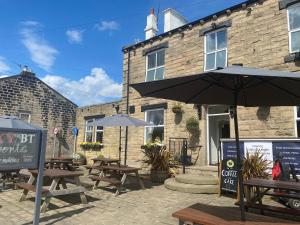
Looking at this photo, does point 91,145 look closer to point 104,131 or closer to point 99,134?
point 99,134

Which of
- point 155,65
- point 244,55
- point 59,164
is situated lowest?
point 59,164

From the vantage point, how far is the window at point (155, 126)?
510 inches

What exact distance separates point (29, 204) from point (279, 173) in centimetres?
563

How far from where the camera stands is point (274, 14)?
388 inches

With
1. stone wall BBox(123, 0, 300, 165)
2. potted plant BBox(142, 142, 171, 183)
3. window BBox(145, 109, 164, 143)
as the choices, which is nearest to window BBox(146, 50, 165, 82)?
stone wall BBox(123, 0, 300, 165)

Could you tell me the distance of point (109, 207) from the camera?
20.1 ft

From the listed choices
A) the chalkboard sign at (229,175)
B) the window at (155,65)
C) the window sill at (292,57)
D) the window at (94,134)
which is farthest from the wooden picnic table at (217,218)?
the window at (94,134)

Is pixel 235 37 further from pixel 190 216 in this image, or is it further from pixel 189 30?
pixel 190 216

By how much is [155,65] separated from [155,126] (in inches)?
120

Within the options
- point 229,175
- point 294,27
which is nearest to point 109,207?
point 229,175

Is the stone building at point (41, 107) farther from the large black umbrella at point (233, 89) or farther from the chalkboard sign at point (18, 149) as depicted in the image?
the large black umbrella at point (233, 89)

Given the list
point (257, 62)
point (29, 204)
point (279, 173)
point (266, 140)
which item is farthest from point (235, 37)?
point (29, 204)

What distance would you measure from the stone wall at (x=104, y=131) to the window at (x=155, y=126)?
251 cm

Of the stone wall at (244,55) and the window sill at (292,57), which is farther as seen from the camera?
the stone wall at (244,55)
